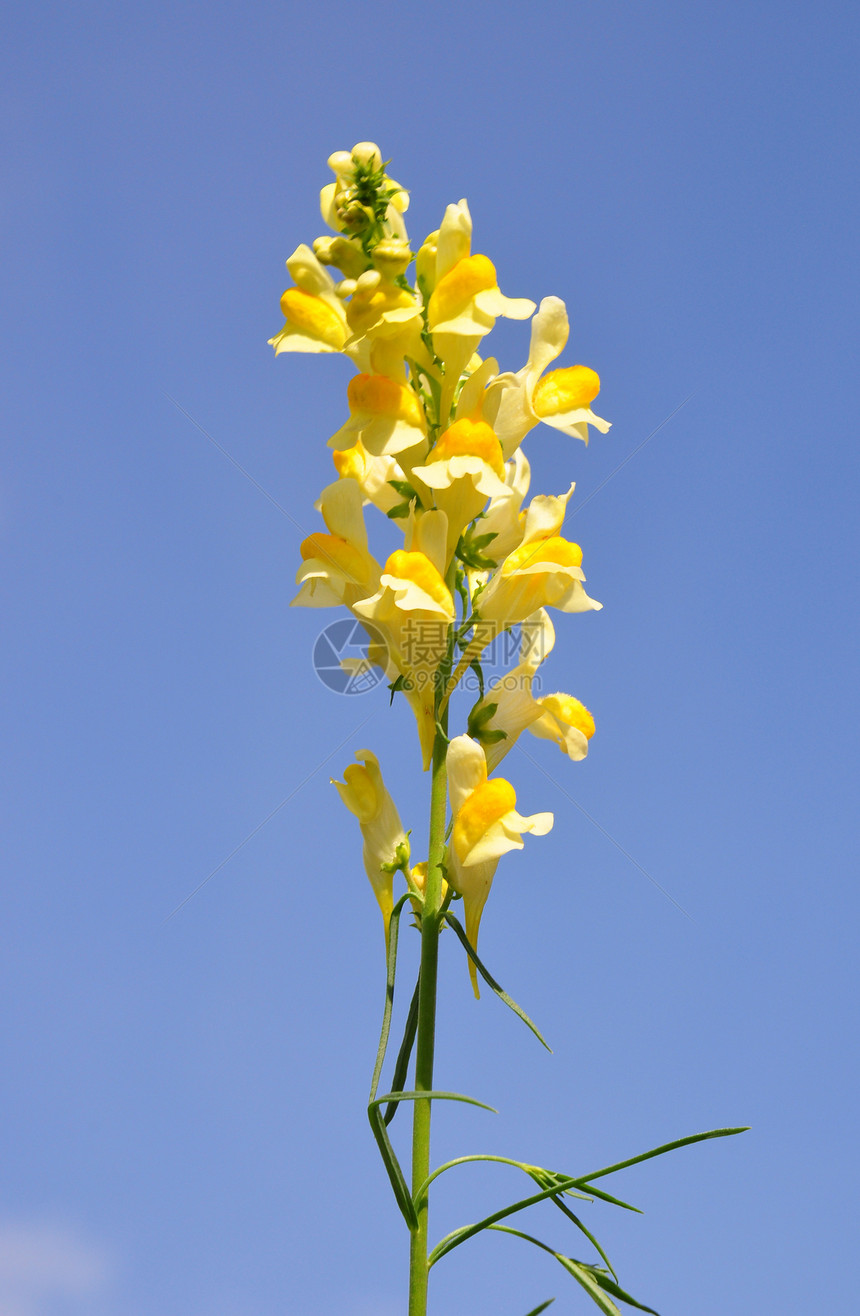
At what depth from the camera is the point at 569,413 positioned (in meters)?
2.46

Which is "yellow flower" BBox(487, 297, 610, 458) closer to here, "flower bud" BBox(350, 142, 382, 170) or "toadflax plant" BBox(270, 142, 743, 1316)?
"toadflax plant" BBox(270, 142, 743, 1316)

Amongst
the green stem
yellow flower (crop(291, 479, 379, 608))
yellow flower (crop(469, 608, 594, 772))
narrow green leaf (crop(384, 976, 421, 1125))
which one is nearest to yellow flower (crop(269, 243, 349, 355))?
yellow flower (crop(291, 479, 379, 608))

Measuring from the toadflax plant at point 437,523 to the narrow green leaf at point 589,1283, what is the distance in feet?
0.52

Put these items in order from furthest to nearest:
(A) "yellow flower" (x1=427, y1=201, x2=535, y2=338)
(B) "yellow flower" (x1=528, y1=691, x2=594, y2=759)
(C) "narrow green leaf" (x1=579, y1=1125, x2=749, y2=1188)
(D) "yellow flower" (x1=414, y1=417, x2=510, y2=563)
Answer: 1. (B) "yellow flower" (x1=528, y1=691, x2=594, y2=759)
2. (A) "yellow flower" (x1=427, y1=201, x2=535, y2=338)
3. (D) "yellow flower" (x1=414, y1=417, x2=510, y2=563)
4. (C) "narrow green leaf" (x1=579, y1=1125, x2=749, y2=1188)

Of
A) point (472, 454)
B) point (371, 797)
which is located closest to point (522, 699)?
point (371, 797)

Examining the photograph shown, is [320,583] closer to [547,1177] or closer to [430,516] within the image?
[430,516]

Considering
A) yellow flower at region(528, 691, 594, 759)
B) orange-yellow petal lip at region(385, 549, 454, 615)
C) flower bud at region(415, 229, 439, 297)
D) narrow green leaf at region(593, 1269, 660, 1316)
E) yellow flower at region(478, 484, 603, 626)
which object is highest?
flower bud at region(415, 229, 439, 297)

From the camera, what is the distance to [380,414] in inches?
90.9

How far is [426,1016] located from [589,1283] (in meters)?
0.56

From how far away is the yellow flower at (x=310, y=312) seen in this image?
7.92ft

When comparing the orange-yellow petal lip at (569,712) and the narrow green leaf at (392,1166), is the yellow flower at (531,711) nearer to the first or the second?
the orange-yellow petal lip at (569,712)

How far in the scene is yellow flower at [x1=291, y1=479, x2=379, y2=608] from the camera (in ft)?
8.13

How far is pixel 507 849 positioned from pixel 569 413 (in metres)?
1.03

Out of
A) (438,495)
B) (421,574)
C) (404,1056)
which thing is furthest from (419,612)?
(404,1056)
